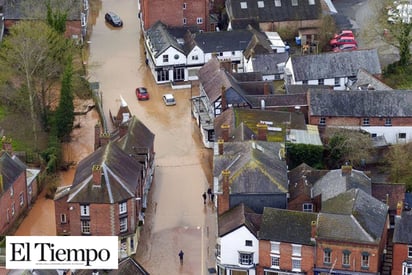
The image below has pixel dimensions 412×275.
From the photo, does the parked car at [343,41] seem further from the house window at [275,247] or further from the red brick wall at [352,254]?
the house window at [275,247]

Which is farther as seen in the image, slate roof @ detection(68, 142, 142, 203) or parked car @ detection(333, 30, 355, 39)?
parked car @ detection(333, 30, 355, 39)

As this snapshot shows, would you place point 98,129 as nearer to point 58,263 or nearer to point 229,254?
point 229,254

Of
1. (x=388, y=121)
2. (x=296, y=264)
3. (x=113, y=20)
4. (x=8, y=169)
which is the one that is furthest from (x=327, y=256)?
(x=113, y=20)

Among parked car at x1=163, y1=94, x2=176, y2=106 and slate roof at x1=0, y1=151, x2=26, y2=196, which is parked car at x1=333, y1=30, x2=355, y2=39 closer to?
parked car at x1=163, y1=94, x2=176, y2=106

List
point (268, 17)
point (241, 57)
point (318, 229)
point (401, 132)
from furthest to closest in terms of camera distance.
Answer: point (268, 17) → point (241, 57) → point (401, 132) → point (318, 229)

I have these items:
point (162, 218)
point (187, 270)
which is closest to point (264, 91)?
point (162, 218)

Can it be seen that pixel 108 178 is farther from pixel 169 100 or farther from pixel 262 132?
pixel 169 100

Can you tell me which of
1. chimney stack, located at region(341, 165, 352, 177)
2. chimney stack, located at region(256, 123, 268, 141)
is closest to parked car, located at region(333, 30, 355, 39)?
chimney stack, located at region(256, 123, 268, 141)
